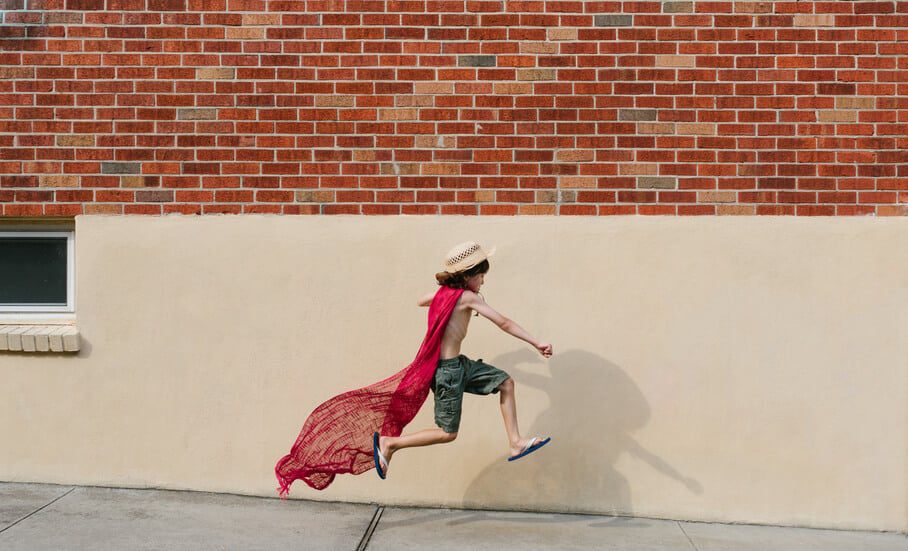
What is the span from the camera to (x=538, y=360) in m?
5.88

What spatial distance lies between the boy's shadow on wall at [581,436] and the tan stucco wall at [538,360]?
0.05 ft

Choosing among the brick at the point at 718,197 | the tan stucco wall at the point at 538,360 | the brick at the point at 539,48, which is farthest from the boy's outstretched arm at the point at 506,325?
the brick at the point at 539,48

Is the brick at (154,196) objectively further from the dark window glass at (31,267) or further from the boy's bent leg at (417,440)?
the boy's bent leg at (417,440)

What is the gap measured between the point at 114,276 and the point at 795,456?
440 centimetres

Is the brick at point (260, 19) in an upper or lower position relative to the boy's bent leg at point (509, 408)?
upper

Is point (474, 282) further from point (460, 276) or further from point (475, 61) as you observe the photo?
point (475, 61)

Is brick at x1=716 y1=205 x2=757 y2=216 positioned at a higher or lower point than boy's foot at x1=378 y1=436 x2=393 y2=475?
higher

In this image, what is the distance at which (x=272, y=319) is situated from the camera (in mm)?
5906

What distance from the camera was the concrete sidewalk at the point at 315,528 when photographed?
16.4 ft

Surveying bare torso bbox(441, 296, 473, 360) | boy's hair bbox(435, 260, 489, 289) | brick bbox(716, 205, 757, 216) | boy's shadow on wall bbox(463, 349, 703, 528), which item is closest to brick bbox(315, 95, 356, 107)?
boy's hair bbox(435, 260, 489, 289)

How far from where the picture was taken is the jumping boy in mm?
5090

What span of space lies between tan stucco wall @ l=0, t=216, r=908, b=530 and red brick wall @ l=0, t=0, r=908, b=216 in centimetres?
20

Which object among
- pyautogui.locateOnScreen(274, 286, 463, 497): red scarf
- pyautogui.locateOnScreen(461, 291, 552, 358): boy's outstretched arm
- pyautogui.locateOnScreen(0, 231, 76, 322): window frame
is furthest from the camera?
pyautogui.locateOnScreen(0, 231, 76, 322): window frame

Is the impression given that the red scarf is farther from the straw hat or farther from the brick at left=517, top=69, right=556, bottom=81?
the brick at left=517, top=69, right=556, bottom=81
